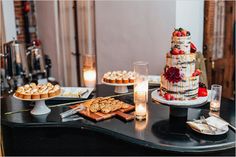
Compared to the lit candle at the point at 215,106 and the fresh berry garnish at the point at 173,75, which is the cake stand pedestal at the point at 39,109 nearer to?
the fresh berry garnish at the point at 173,75

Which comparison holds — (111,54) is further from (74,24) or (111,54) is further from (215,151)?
(215,151)

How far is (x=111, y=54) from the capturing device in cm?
352

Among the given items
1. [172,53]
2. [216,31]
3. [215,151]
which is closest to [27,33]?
[216,31]

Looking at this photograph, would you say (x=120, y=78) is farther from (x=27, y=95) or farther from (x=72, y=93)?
(x=27, y=95)

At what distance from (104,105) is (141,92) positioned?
280mm

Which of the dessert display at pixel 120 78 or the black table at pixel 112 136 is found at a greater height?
the dessert display at pixel 120 78

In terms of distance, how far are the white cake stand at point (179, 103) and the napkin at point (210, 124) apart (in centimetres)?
10

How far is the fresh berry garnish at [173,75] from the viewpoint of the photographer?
5.40 feet

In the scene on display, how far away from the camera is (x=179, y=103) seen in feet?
5.39

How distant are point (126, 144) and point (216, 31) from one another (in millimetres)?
2568

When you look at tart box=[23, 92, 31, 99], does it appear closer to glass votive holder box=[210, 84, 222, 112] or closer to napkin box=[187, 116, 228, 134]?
napkin box=[187, 116, 228, 134]

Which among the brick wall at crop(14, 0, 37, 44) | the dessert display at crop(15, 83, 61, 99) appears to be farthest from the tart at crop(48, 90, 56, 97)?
the brick wall at crop(14, 0, 37, 44)

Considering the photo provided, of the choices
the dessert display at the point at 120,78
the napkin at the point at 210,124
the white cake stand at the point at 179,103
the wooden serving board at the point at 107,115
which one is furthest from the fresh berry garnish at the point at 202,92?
the dessert display at the point at 120,78

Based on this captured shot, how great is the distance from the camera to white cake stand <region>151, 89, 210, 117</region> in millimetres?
1642
